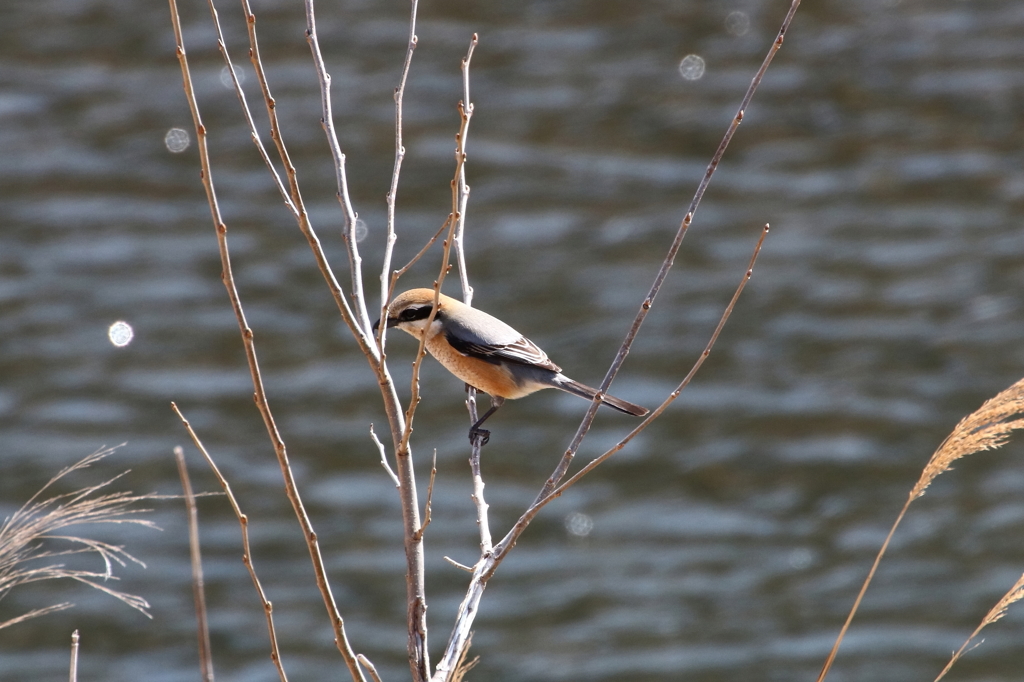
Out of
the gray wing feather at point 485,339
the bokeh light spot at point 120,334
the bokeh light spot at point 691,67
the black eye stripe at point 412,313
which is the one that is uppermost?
the bokeh light spot at point 691,67

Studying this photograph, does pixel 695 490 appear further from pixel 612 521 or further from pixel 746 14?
pixel 746 14

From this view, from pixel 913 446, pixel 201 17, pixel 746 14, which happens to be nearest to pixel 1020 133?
pixel 746 14

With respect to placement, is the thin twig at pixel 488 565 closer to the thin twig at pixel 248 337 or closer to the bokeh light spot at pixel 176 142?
the thin twig at pixel 248 337

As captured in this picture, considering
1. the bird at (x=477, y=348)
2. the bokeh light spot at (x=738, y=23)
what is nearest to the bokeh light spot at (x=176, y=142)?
the bokeh light spot at (x=738, y=23)

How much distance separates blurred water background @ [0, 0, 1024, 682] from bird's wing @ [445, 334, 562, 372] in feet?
14.5

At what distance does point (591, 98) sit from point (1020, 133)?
423 centimetres

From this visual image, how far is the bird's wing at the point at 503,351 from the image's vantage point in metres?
4.45

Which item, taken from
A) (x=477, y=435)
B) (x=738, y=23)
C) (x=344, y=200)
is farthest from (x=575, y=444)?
(x=738, y=23)

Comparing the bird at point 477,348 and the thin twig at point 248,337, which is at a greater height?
the bird at point 477,348

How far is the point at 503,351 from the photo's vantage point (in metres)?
4.48

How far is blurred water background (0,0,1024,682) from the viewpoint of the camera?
28.7ft

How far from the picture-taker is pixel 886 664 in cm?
838

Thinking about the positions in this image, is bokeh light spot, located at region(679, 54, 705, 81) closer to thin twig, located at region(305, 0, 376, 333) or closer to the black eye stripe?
the black eye stripe

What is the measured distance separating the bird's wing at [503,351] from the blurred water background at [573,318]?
4.42 meters
